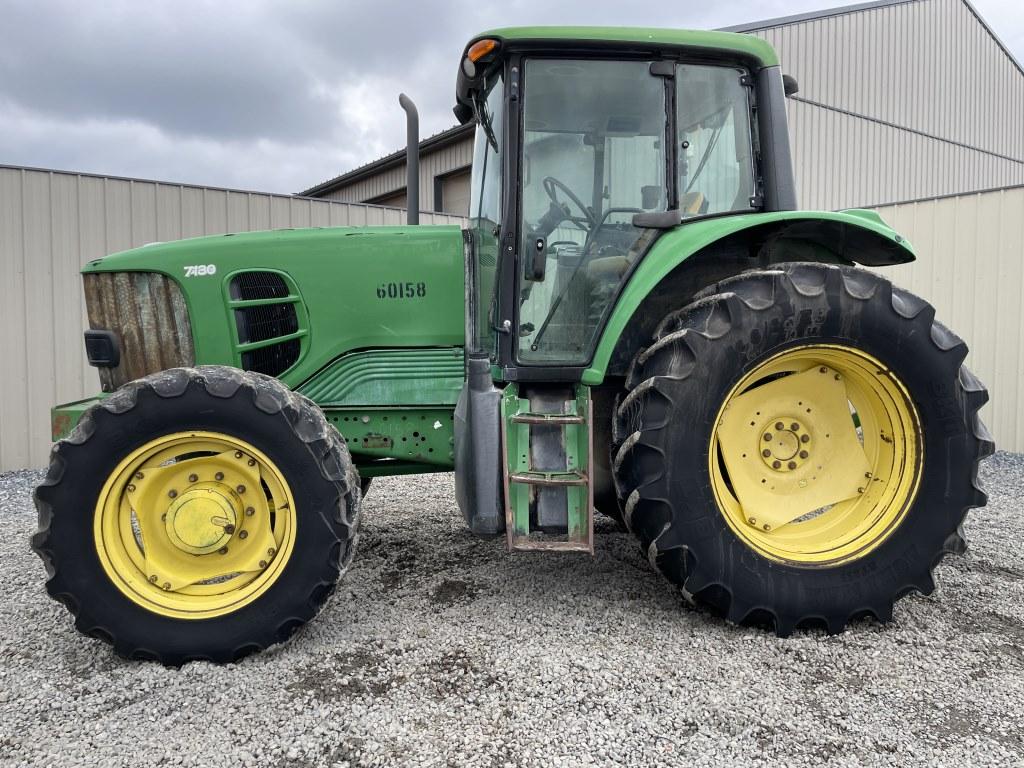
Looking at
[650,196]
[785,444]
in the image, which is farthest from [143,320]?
[785,444]

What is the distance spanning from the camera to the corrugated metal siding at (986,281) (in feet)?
21.0

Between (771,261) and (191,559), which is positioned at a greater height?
(771,261)

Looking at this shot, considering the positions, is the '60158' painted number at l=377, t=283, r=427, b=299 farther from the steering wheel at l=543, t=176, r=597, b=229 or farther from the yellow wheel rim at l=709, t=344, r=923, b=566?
the yellow wheel rim at l=709, t=344, r=923, b=566

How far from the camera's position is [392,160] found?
1352 cm

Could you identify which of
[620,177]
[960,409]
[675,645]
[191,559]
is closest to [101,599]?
[191,559]

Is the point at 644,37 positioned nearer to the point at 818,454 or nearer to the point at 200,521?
the point at 818,454

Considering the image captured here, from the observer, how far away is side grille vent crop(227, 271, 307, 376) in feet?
9.55

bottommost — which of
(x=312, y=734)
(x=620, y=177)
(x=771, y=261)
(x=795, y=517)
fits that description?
(x=312, y=734)

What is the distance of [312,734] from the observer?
1.85 metres

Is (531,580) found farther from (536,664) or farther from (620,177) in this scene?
(620,177)

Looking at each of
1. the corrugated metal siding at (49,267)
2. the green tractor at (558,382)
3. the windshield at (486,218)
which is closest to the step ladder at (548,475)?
the green tractor at (558,382)

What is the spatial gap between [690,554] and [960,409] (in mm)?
1119

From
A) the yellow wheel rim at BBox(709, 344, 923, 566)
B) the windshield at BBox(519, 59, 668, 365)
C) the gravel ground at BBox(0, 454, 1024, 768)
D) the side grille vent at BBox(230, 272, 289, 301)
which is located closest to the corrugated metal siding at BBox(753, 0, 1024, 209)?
the windshield at BBox(519, 59, 668, 365)

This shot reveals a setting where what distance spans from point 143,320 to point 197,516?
1.08m
